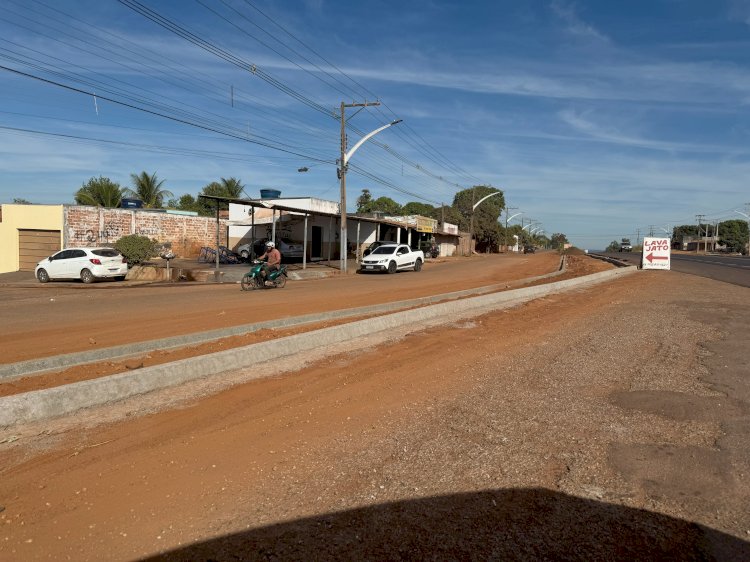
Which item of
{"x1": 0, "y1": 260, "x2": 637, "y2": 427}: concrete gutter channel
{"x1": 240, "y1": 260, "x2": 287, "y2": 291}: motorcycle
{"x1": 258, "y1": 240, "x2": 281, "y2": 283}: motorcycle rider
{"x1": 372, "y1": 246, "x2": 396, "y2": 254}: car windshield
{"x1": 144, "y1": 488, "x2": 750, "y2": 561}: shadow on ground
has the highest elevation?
{"x1": 372, "y1": 246, "x2": 396, "y2": 254}: car windshield

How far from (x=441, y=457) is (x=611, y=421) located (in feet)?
6.20

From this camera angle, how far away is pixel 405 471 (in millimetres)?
3742

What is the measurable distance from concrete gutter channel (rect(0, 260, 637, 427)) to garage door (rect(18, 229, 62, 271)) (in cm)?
2594

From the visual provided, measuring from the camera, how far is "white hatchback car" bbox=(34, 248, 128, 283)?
875 inches

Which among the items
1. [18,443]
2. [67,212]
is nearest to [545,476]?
[18,443]

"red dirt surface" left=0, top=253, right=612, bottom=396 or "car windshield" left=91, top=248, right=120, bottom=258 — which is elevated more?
"car windshield" left=91, top=248, right=120, bottom=258

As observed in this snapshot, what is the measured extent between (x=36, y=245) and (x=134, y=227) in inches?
209

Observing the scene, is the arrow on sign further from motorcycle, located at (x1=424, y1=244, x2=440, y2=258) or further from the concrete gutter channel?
motorcycle, located at (x1=424, y1=244, x2=440, y2=258)

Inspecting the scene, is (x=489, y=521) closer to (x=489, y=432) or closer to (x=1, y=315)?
(x=489, y=432)

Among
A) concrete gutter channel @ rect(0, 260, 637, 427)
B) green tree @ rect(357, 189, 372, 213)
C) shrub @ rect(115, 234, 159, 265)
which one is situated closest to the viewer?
concrete gutter channel @ rect(0, 260, 637, 427)

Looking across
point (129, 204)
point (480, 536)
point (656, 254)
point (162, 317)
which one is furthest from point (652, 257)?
point (129, 204)

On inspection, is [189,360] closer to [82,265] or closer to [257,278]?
[257,278]

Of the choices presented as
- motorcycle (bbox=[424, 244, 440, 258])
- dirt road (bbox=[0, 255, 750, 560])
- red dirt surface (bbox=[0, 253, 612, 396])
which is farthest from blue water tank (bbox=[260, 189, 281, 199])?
dirt road (bbox=[0, 255, 750, 560])

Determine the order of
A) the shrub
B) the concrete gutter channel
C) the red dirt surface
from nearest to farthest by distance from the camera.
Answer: the concrete gutter channel, the red dirt surface, the shrub
